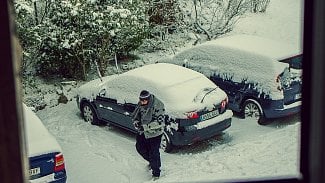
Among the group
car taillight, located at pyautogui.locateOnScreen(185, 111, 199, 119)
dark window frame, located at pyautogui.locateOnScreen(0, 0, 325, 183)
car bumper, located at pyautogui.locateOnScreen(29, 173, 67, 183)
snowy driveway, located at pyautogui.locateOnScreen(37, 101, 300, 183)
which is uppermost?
dark window frame, located at pyautogui.locateOnScreen(0, 0, 325, 183)

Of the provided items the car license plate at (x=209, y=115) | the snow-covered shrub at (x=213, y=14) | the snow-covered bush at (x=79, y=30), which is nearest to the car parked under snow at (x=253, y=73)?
the car license plate at (x=209, y=115)

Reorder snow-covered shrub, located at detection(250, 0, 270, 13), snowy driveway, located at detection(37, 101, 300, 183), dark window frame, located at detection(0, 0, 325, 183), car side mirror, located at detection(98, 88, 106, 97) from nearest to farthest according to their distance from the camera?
dark window frame, located at detection(0, 0, 325, 183) < snowy driveway, located at detection(37, 101, 300, 183) < car side mirror, located at detection(98, 88, 106, 97) < snow-covered shrub, located at detection(250, 0, 270, 13)

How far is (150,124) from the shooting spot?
146 inches

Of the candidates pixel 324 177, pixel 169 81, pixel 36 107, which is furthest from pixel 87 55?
pixel 324 177

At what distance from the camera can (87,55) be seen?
439 centimetres

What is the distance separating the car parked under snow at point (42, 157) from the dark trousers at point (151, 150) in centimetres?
65

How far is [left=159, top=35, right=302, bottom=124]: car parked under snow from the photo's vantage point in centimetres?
406

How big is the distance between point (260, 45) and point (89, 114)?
1438 millimetres

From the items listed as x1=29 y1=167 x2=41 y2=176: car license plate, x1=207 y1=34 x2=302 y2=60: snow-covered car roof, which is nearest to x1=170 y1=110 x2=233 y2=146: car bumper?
x1=207 y1=34 x2=302 y2=60: snow-covered car roof

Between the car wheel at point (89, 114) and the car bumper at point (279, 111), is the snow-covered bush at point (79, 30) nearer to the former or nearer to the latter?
the car wheel at point (89, 114)

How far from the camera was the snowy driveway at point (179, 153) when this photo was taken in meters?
3.62

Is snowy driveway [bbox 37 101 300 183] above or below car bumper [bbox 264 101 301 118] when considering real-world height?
below

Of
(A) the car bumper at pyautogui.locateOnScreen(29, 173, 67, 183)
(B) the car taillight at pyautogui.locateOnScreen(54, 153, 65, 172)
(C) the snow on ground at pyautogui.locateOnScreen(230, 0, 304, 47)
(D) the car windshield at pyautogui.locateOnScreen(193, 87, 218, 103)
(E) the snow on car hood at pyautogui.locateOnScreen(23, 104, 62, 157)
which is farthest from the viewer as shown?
(C) the snow on ground at pyautogui.locateOnScreen(230, 0, 304, 47)

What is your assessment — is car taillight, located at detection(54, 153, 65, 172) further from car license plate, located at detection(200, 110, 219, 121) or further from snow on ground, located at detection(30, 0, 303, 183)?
car license plate, located at detection(200, 110, 219, 121)
